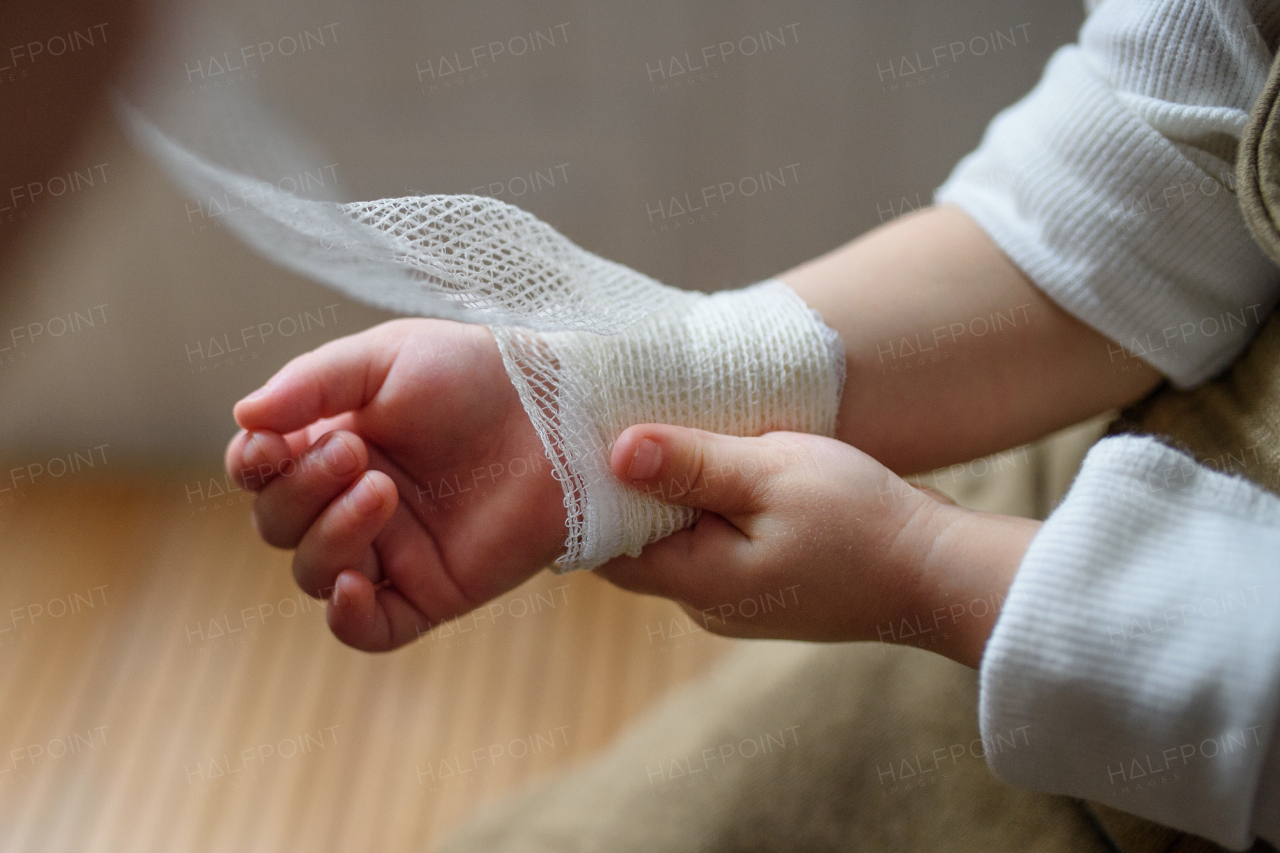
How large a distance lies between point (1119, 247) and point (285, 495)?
44cm

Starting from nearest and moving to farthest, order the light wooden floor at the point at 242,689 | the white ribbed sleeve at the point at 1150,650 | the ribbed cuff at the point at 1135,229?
the white ribbed sleeve at the point at 1150,650 → the ribbed cuff at the point at 1135,229 → the light wooden floor at the point at 242,689

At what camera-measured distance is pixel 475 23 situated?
90 cm

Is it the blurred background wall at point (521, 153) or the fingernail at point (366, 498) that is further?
the blurred background wall at point (521, 153)

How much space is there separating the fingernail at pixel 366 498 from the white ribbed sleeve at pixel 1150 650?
0.28m

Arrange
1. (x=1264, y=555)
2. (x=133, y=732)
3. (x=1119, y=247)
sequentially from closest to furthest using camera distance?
(x=1264, y=555) → (x=1119, y=247) → (x=133, y=732)

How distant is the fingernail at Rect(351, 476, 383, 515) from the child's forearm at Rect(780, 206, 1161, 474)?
251 millimetres

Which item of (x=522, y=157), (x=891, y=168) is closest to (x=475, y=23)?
(x=522, y=157)

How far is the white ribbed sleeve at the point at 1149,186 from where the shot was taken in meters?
0.46

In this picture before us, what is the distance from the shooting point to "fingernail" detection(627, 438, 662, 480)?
1.44 feet

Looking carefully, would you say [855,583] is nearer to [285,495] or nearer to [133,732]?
[285,495]

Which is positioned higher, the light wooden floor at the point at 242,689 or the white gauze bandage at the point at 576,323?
the white gauze bandage at the point at 576,323

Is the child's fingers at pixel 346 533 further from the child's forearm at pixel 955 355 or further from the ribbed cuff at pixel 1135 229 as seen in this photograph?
the ribbed cuff at pixel 1135 229

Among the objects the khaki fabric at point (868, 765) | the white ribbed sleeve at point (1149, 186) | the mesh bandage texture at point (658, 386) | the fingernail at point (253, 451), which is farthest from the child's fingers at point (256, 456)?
the white ribbed sleeve at point (1149, 186)

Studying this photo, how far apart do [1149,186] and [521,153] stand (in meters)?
0.61
